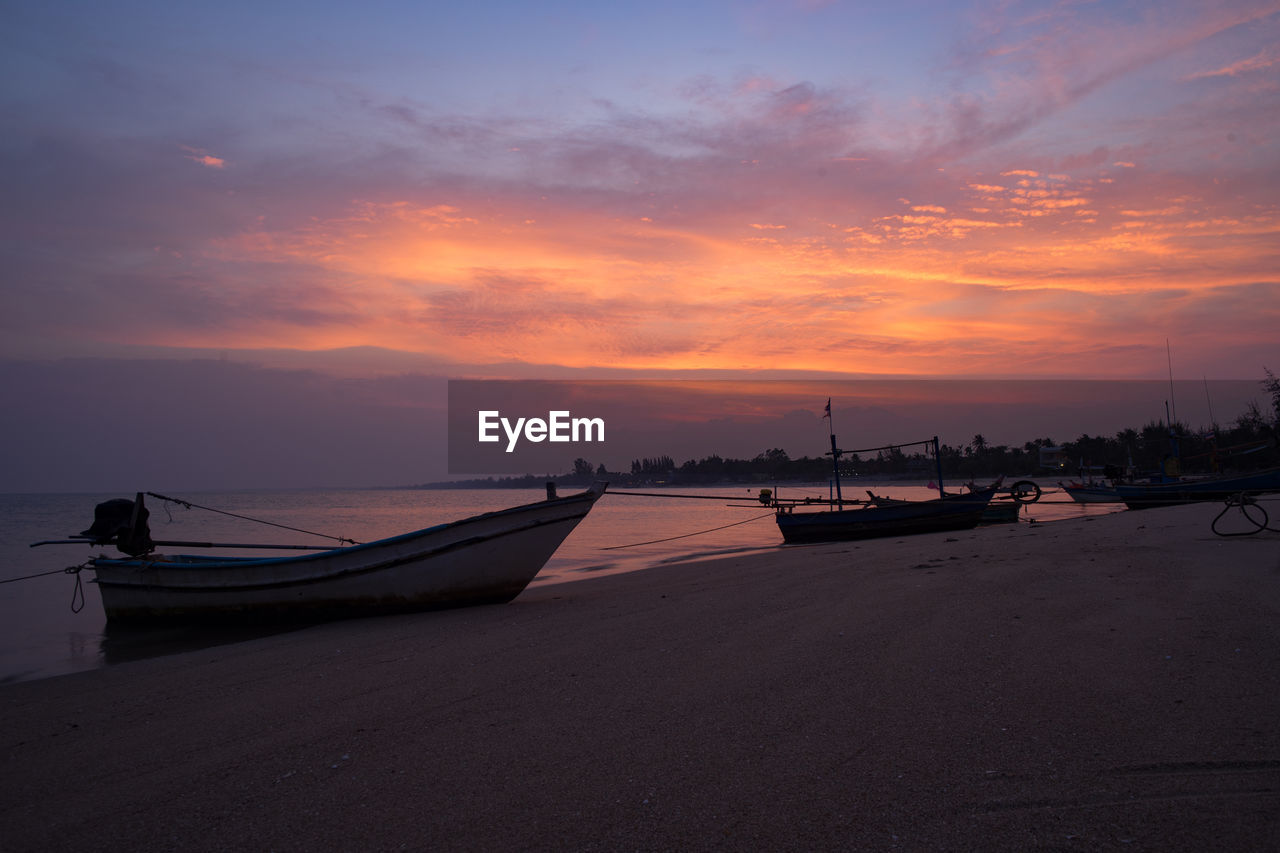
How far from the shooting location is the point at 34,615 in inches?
574

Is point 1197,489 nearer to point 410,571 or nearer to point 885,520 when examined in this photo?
point 885,520

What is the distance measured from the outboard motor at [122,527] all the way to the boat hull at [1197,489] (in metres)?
26.9

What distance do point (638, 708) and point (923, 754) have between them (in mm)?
1815

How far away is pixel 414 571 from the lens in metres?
10.5

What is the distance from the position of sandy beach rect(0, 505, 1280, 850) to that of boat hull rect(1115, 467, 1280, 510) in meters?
20.1

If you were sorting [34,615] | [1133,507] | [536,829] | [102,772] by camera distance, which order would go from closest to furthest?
[536,829] → [102,772] → [34,615] → [1133,507]

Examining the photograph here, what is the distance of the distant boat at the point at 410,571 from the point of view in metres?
10.5

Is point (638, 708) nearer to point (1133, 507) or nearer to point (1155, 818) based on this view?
point (1155, 818)

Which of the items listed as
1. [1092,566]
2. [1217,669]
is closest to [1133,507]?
[1092,566]

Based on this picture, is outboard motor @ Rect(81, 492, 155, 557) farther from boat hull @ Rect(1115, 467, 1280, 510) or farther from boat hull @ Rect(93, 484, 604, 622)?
boat hull @ Rect(1115, 467, 1280, 510)

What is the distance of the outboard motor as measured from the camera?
12.0m

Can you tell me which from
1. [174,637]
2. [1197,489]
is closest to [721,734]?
[174,637]

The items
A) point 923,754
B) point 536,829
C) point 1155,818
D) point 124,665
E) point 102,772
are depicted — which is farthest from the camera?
point 124,665

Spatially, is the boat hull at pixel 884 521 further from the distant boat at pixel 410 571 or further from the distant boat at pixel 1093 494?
the distant boat at pixel 1093 494
